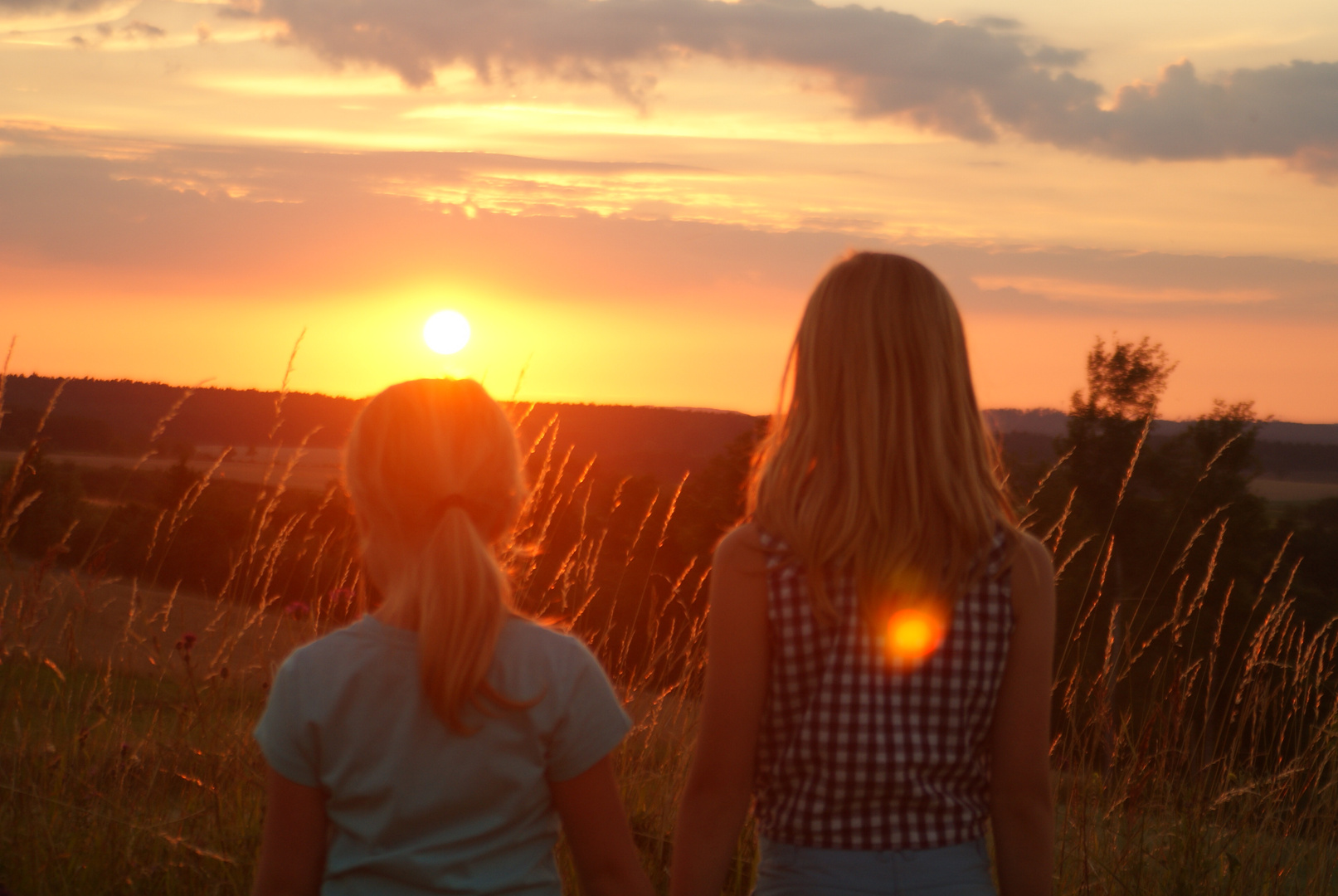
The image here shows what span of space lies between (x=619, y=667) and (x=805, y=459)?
8.04ft

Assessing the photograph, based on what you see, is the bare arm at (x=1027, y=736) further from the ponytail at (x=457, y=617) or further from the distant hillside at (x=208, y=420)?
the distant hillside at (x=208, y=420)

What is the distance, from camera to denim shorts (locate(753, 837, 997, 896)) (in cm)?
132

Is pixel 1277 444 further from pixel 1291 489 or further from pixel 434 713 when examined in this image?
pixel 434 713

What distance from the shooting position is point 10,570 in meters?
2.73

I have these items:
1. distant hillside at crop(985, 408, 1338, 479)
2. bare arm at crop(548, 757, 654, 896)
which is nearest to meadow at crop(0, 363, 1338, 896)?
bare arm at crop(548, 757, 654, 896)

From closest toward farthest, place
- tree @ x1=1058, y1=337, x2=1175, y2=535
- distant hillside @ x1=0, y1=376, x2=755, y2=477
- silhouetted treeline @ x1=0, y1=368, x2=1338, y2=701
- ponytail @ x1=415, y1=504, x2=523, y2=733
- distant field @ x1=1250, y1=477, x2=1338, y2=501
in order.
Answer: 1. ponytail @ x1=415, y1=504, x2=523, y2=733
2. distant hillside @ x1=0, y1=376, x2=755, y2=477
3. silhouetted treeline @ x1=0, y1=368, x2=1338, y2=701
4. tree @ x1=1058, y1=337, x2=1175, y2=535
5. distant field @ x1=1250, y1=477, x2=1338, y2=501

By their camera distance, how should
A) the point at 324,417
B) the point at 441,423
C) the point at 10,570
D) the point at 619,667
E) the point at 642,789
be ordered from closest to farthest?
the point at 441,423 → the point at 10,570 → the point at 642,789 → the point at 324,417 → the point at 619,667

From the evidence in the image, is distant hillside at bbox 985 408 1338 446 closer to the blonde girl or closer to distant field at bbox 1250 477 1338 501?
distant field at bbox 1250 477 1338 501

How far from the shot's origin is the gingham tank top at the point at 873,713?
1344mm

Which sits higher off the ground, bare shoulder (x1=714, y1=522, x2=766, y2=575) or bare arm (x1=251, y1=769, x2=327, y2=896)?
bare shoulder (x1=714, y1=522, x2=766, y2=575)

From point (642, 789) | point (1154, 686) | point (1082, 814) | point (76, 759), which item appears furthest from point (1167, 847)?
point (76, 759)

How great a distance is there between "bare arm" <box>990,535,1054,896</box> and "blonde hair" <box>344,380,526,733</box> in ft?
2.29

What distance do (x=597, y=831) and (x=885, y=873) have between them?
0.39m

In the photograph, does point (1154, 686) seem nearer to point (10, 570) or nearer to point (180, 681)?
point (180, 681)
